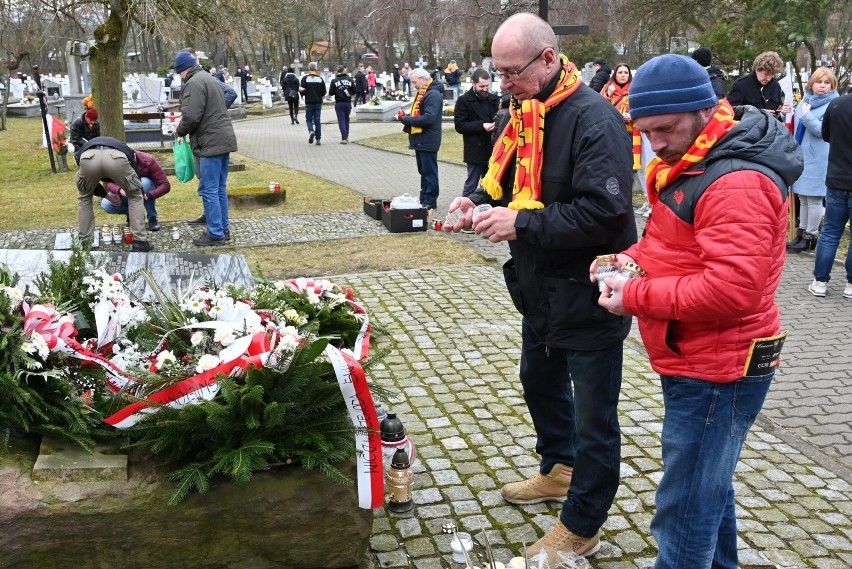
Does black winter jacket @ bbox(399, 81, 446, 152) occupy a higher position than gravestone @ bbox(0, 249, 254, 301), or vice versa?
black winter jacket @ bbox(399, 81, 446, 152)

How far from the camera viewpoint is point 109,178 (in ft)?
30.3

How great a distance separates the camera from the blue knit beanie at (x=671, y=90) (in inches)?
98.2

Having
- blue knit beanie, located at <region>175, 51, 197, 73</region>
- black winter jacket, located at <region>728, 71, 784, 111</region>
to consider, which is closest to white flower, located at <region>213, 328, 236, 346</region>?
blue knit beanie, located at <region>175, 51, 197, 73</region>

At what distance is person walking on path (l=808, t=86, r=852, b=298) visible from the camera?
766cm

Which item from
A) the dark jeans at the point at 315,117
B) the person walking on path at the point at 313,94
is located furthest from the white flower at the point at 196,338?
the dark jeans at the point at 315,117

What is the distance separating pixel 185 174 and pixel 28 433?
740cm

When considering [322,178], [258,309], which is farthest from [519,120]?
[322,178]

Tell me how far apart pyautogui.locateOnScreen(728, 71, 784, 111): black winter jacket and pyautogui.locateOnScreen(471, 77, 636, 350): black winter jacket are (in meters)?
7.91

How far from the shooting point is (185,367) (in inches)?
135

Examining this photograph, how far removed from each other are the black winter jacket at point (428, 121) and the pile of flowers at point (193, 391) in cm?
759

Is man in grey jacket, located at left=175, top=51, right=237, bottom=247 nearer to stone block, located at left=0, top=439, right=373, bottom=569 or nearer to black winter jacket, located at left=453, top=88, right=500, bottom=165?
black winter jacket, located at left=453, top=88, right=500, bottom=165

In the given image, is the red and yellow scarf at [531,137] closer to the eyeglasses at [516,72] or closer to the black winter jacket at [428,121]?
the eyeglasses at [516,72]

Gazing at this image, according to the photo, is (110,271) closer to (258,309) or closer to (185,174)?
(258,309)

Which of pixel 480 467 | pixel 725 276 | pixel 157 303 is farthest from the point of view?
pixel 480 467
